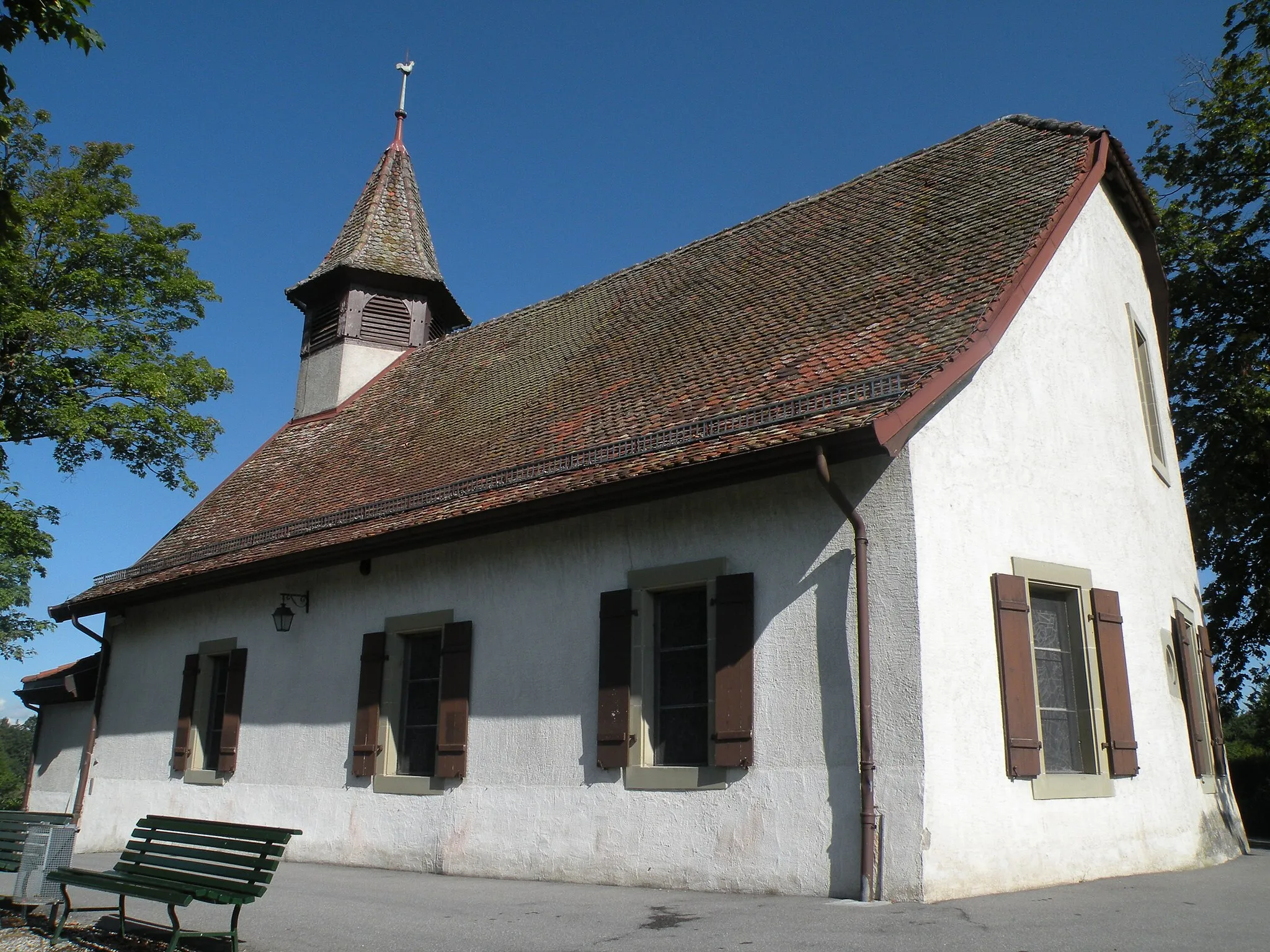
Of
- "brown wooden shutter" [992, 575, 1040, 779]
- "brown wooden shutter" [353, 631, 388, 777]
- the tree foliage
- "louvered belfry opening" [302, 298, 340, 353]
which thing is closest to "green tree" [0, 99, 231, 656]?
"louvered belfry opening" [302, 298, 340, 353]

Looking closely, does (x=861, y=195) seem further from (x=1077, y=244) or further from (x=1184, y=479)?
(x=1184, y=479)

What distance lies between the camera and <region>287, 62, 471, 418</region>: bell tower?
18.0 m

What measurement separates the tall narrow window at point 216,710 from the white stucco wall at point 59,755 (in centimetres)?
280

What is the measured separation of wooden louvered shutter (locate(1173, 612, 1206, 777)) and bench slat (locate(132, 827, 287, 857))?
7817 millimetres

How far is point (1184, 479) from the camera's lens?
54.4 feet

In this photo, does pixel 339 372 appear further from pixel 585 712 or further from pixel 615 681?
pixel 615 681

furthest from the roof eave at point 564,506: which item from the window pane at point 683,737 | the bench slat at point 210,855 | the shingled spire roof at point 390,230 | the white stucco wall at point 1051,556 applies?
the shingled spire roof at point 390,230

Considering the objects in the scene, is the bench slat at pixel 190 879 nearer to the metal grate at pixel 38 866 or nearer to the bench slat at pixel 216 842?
the bench slat at pixel 216 842

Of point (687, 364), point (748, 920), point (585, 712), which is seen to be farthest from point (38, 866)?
point (687, 364)

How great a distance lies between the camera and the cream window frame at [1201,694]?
32.6 feet

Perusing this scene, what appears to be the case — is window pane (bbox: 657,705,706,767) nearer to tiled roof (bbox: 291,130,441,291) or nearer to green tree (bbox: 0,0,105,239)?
green tree (bbox: 0,0,105,239)

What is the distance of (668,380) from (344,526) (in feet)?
12.9

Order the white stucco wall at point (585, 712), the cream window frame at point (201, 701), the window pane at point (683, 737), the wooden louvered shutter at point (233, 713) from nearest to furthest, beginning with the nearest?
the white stucco wall at point (585, 712) < the window pane at point (683, 737) < the wooden louvered shutter at point (233, 713) < the cream window frame at point (201, 701)

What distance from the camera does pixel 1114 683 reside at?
8.66 m
